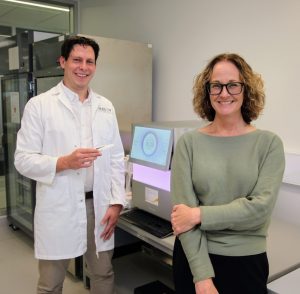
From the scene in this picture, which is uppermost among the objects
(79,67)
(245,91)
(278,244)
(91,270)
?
(79,67)

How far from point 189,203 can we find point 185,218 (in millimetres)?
62

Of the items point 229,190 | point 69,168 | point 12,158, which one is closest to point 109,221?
point 69,168

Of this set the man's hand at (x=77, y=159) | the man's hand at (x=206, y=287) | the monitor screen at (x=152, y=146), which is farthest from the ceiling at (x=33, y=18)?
the man's hand at (x=206, y=287)

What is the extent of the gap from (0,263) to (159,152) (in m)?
1.92

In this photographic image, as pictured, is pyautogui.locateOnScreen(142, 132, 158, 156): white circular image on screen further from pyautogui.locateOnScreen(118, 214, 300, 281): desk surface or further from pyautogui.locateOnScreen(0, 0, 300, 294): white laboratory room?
pyautogui.locateOnScreen(118, 214, 300, 281): desk surface

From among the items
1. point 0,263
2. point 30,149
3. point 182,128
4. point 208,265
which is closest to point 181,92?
point 182,128

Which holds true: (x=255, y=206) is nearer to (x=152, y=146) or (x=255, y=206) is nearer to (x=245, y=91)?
(x=245, y=91)

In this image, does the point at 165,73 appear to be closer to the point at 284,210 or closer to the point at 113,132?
the point at 113,132

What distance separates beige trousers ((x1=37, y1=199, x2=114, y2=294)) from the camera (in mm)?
1729

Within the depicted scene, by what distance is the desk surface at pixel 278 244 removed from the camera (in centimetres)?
146

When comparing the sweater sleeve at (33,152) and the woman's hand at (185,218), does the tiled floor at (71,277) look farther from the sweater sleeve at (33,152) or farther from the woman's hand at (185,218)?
the woman's hand at (185,218)

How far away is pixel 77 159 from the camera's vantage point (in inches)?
61.7

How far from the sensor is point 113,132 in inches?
74.1

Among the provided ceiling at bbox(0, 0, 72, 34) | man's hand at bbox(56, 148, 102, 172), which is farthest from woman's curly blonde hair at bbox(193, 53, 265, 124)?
ceiling at bbox(0, 0, 72, 34)
